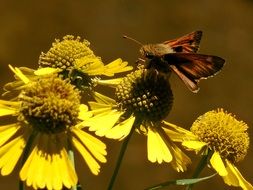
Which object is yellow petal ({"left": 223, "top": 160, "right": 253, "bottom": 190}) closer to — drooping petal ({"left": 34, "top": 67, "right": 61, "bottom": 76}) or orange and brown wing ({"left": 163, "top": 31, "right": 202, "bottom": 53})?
orange and brown wing ({"left": 163, "top": 31, "right": 202, "bottom": 53})

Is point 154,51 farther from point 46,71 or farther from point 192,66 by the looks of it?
point 46,71

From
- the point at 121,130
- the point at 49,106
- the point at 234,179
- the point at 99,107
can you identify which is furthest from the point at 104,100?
the point at 234,179

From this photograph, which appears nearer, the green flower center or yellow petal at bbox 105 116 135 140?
yellow petal at bbox 105 116 135 140

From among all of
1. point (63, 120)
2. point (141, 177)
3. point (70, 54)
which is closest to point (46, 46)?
point (141, 177)

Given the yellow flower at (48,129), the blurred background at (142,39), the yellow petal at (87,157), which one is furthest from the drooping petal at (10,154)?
the blurred background at (142,39)

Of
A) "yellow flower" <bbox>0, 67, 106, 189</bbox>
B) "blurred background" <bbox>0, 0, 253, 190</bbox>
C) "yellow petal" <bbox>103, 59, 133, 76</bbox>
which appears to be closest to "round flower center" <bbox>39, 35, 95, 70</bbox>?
"yellow petal" <bbox>103, 59, 133, 76</bbox>

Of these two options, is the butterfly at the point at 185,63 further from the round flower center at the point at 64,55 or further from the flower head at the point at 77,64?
the round flower center at the point at 64,55

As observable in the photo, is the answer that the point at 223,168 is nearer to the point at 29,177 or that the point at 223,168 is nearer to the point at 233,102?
the point at 29,177
